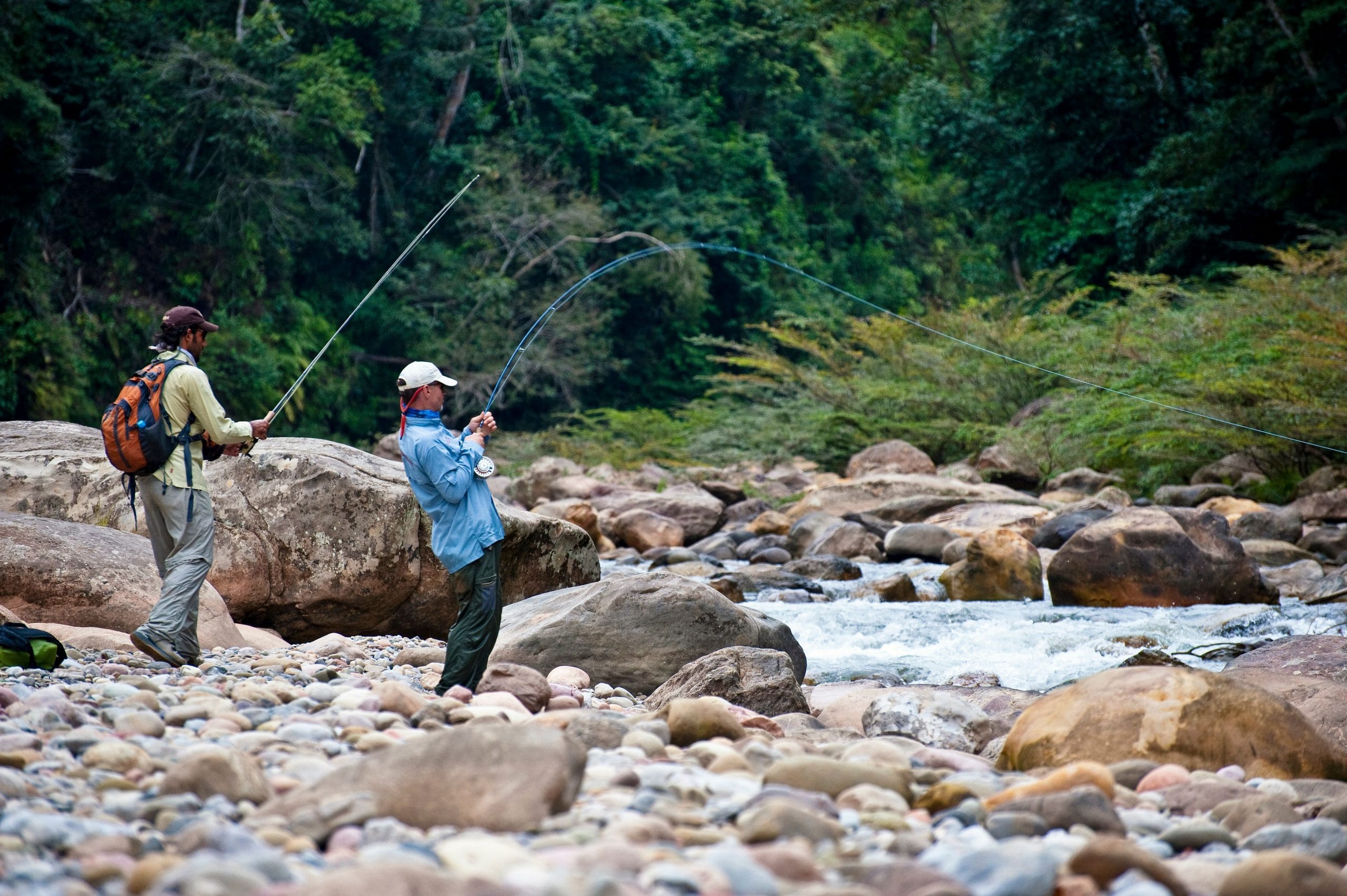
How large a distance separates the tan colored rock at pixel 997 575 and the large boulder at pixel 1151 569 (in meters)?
0.35

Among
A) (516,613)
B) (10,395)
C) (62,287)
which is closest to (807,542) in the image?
(516,613)

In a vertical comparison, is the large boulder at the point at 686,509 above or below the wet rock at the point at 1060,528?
below

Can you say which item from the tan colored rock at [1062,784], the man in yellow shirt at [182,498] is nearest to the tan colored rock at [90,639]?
the man in yellow shirt at [182,498]

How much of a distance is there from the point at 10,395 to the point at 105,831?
57.3 feet

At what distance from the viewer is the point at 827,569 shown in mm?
10633

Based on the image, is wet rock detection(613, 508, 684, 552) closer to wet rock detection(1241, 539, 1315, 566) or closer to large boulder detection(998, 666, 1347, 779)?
wet rock detection(1241, 539, 1315, 566)

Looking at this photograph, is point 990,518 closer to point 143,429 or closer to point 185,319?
point 185,319

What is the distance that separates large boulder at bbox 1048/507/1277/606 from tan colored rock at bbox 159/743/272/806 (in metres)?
6.83

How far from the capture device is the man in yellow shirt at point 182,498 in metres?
5.16

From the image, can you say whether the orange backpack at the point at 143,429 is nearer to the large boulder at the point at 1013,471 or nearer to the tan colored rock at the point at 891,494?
the tan colored rock at the point at 891,494

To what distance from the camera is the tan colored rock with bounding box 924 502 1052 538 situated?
1151 centimetres

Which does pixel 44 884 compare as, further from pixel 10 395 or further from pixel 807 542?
pixel 10 395

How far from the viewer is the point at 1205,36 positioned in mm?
23344

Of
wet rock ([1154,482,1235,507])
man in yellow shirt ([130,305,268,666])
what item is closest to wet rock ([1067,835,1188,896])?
man in yellow shirt ([130,305,268,666])
